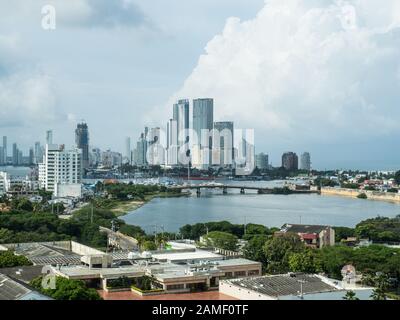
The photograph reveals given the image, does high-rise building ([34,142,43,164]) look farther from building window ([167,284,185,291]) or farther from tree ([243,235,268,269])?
building window ([167,284,185,291])

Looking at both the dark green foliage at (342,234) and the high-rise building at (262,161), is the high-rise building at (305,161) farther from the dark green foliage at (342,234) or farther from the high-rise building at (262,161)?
the dark green foliage at (342,234)

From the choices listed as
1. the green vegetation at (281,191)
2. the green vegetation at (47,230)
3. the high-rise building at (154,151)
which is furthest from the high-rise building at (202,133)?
the green vegetation at (47,230)

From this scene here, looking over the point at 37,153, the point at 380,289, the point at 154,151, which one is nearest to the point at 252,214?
the point at 380,289

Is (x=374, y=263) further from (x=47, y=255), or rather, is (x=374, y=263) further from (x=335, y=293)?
(x=47, y=255)

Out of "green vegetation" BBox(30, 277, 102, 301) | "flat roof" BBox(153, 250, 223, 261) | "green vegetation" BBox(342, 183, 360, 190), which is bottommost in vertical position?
"flat roof" BBox(153, 250, 223, 261)

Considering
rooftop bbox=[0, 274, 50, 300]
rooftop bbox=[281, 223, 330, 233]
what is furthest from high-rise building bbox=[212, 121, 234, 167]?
rooftop bbox=[0, 274, 50, 300]

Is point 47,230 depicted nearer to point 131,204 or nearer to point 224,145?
point 131,204
